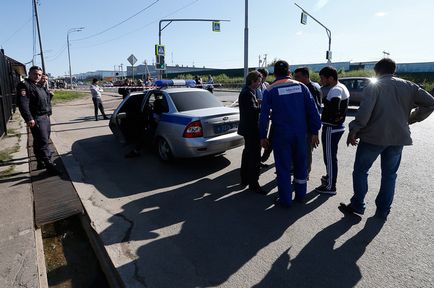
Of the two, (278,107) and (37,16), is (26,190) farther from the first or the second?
(37,16)

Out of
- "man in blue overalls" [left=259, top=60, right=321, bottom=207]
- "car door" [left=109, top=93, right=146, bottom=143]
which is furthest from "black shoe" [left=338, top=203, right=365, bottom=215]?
"car door" [left=109, top=93, right=146, bottom=143]

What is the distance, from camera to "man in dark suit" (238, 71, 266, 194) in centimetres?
456

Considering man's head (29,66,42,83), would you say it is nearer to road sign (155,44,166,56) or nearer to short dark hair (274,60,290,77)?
short dark hair (274,60,290,77)

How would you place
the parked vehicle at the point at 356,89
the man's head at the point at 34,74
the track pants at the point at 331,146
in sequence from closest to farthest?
the track pants at the point at 331,146 < the man's head at the point at 34,74 < the parked vehicle at the point at 356,89

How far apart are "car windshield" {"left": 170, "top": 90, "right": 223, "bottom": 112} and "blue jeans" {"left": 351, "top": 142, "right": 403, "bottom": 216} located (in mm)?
3325

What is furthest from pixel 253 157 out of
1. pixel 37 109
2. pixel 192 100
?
pixel 37 109

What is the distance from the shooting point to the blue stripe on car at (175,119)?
18.4 feet

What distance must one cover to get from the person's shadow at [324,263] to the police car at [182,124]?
270cm

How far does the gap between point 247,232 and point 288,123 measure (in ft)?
4.77

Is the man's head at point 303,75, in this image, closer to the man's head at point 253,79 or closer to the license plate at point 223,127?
the man's head at point 253,79

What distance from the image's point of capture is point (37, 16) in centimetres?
2245

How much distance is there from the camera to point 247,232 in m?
3.54

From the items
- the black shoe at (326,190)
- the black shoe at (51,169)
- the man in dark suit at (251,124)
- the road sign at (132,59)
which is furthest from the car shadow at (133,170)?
the road sign at (132,59)

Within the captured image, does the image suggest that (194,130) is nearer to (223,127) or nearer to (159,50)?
(223,127)
